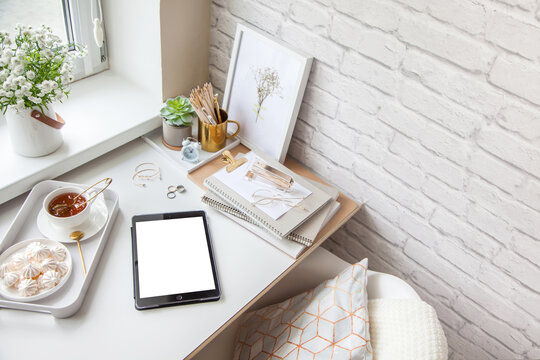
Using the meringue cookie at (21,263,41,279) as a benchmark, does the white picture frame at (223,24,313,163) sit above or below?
above

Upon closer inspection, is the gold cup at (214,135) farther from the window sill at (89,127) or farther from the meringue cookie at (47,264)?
the meringue cookie at (47,264)

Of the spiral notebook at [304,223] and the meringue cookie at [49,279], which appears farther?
the spiral notebook at [304,223]

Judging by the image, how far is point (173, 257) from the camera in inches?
42.9

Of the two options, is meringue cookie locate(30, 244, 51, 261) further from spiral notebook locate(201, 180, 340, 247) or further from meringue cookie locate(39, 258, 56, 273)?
spiral notebook locate(201, 180, 340, 247)

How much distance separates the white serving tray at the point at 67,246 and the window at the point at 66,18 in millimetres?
469

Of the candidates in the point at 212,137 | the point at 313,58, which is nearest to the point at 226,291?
the point at 212,137

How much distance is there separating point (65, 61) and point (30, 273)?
1.68 ft

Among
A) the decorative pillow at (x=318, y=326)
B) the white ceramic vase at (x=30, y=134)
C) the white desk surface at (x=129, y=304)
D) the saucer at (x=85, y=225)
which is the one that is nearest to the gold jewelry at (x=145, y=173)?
the white desk surface at (x=129, y=304)

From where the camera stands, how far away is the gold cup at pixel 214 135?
131 centimetres

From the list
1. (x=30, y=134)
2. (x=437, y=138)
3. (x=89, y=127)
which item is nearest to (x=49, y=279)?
(x=30, y=134)

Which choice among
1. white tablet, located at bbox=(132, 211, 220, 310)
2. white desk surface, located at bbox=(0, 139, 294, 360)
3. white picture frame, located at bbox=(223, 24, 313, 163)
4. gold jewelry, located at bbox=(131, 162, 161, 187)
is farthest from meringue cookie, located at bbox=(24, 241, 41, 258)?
white picture frame, located at bbox=(223, 24, 313, 163)

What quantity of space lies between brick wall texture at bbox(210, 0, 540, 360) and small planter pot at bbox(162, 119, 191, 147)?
28 centimetres

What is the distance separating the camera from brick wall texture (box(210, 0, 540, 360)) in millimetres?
917

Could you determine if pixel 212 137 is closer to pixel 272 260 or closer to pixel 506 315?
pixel 272 260
